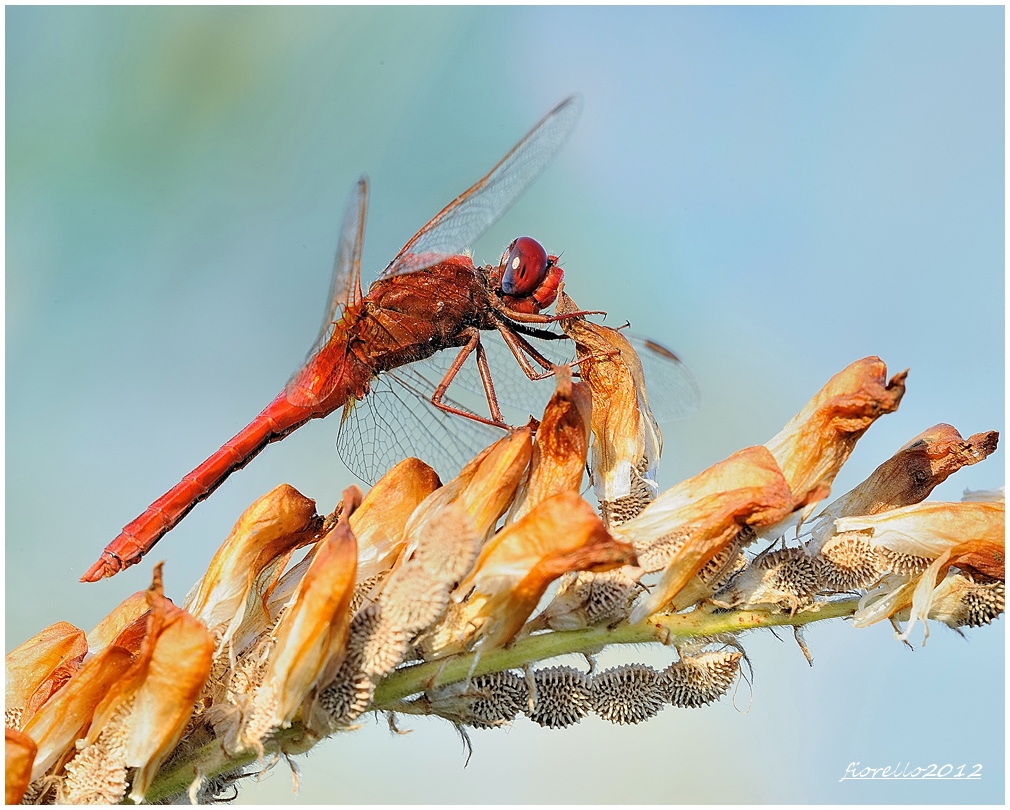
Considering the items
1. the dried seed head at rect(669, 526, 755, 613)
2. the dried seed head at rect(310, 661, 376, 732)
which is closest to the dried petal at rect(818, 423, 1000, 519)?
the dried seed head at rect(669, 526, 755, 613)

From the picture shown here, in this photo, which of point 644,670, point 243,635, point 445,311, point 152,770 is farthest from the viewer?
point 445,311

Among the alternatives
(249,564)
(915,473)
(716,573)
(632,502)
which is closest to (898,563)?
(915,473)

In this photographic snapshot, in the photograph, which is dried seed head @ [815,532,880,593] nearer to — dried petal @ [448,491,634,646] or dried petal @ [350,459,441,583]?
dried petal @ [448,491,634,646]

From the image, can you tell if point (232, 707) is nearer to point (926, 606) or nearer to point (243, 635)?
point (243, 635)

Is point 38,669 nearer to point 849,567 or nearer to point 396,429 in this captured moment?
point 396,429

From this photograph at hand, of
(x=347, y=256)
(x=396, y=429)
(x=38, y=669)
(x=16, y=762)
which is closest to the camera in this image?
(x=16, y=762)

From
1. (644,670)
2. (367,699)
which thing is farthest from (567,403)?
(367,699)
